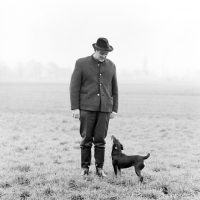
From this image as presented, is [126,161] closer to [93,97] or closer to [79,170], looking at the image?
[79,170]

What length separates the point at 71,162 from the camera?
6.40m

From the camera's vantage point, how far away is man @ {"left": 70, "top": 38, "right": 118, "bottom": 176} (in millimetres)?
5180

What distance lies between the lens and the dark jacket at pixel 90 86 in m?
5.18

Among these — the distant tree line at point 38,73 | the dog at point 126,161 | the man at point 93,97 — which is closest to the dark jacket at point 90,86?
the man at point 93,97

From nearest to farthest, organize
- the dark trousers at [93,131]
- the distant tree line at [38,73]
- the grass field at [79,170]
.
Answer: the grass field at [79,170] → the dark trousers at [93,131] → the distant tree line at [38,73]

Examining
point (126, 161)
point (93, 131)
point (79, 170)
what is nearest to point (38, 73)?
point (79, 170)

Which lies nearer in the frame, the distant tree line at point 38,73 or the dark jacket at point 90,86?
the dark jacket at point 90,86

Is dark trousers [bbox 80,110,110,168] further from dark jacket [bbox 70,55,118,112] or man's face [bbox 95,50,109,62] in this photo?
man's face [bbox 95,50,109,62]

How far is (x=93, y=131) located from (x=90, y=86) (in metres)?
0.92

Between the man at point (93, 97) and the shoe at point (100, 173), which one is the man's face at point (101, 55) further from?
the shoe at point (100, 173)

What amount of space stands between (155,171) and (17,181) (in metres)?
2.83

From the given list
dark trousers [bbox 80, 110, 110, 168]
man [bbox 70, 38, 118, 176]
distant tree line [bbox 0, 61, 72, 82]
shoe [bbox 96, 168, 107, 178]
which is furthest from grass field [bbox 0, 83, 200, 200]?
distant tree line [bbox 0, 61, 72, 82]

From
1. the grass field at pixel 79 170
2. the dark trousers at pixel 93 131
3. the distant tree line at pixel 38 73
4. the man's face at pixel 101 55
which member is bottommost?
the grass field at pixel 79 170

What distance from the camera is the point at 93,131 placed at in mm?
5449
